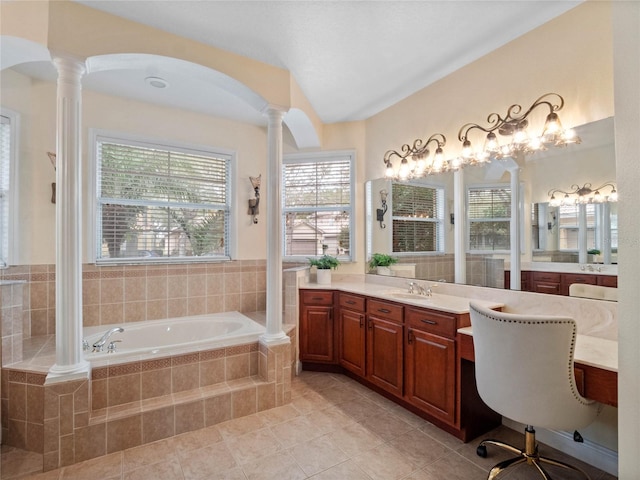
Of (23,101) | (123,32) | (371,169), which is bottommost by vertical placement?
(371,169)

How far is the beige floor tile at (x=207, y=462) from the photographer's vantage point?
179cm

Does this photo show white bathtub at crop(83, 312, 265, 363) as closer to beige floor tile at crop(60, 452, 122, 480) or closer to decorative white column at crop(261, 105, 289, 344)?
decorative white column at crop(261, 105, 289, 344)

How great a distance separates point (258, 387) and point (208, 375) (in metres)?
0.40

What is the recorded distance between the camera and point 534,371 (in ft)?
4.90

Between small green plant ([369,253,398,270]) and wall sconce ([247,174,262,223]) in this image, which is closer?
small green plant ([369,253,398,270])

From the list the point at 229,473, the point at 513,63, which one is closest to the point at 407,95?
the point at 513,63

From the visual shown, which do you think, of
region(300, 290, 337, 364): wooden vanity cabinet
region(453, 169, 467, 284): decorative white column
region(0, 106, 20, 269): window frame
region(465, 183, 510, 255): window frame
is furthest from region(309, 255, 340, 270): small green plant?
region(0, 106, 20, 269): window frame

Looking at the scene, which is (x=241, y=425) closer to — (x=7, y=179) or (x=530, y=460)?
(x=530, y=460)

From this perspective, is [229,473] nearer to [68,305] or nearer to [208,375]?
[208,375]

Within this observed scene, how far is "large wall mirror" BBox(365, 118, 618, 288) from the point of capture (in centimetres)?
188

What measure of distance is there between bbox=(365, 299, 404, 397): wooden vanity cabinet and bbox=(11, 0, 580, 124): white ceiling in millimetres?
2001

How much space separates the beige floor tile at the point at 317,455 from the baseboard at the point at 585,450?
1.34 m

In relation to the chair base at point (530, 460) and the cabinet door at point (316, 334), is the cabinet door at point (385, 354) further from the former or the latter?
the chair base at point (530, 460)

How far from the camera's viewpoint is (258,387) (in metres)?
2.45
